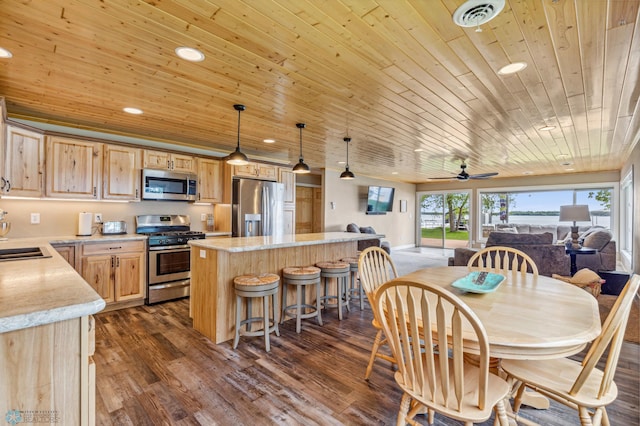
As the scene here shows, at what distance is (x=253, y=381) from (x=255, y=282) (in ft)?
2.70

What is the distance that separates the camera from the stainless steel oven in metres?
4.04

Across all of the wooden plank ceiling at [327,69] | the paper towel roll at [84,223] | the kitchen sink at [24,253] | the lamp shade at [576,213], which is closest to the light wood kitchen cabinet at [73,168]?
the paper towel roll at [84,223]

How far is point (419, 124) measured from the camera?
→ 376 cm

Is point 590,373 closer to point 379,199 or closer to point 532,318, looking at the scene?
point 532,318

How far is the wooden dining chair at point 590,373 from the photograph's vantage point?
1.26 metres

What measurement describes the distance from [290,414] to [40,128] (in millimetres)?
4370

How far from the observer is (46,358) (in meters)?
1.03

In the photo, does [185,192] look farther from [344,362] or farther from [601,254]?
[601,254]

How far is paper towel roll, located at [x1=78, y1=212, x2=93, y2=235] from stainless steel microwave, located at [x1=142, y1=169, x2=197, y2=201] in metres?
0.70

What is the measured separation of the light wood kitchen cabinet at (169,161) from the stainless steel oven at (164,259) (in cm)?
79

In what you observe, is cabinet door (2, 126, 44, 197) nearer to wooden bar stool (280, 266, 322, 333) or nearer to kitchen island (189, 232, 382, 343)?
kitchen island (189, 232, 382, 343)

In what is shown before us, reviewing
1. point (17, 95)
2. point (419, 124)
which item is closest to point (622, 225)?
point (419, 124)

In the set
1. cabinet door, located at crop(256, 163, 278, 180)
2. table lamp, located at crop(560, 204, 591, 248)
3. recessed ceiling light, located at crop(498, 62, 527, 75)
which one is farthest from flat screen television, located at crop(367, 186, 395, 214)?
recessed ceiling light, located at crop(498, 62, 527, 75)

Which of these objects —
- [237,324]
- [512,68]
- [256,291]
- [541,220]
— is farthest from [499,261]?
[541,220]
